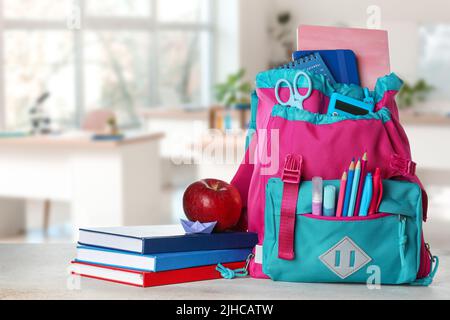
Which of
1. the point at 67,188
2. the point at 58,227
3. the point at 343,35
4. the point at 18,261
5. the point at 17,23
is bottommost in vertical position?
the point at 58,227

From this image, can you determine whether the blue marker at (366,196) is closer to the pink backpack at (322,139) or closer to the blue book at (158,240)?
the pink backpack at (322,139)

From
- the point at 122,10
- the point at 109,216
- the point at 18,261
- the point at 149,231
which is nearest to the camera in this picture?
the point at 149,231

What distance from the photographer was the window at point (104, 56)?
6.95 metres

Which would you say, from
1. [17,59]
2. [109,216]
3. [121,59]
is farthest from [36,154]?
[121,59]

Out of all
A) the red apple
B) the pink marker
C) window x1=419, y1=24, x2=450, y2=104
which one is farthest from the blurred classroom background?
the pink marker

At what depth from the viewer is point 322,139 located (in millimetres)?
1151

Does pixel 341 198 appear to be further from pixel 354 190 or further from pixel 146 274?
pixel 146 274

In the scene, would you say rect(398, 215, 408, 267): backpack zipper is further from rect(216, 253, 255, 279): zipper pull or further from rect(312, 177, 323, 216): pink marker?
rect(216, 253, 255, 279): zipper pull

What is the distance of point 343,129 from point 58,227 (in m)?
4.64

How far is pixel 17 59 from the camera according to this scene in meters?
6.95

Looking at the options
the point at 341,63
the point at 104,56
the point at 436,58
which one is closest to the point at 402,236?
the point at 341,63

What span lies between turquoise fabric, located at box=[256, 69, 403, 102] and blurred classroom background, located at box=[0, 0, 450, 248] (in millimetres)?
2885

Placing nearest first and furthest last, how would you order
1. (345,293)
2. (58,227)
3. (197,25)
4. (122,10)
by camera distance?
1. (345,293)
2. (58,227)
3. (122,10)
4. (197,25)

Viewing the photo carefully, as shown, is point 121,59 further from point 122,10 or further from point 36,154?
point 36,154
